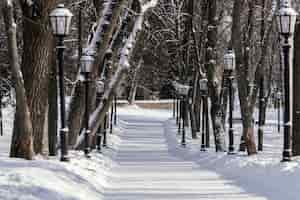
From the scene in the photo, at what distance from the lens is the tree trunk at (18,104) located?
44.3 feet

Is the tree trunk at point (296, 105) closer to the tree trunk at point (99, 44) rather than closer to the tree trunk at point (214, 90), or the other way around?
the tree trunk at point (99, 44)

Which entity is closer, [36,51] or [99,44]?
[36,51]

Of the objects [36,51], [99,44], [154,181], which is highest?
[99,44]

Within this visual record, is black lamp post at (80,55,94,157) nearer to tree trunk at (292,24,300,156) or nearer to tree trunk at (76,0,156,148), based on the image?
tree trunk at (76,0,156,148)

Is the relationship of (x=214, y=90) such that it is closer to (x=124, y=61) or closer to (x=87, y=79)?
(x=124, y=61)

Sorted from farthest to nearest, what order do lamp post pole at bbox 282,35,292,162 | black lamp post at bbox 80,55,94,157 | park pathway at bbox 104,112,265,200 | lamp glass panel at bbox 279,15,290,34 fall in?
black lamp post at bbox 80,55,94,157
lamp glass panel at bbox 279,15,290,34
lamp post pole at bbox 282,35,292,162
park pathway at bbox 104,112,265,200

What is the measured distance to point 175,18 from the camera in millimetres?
35344

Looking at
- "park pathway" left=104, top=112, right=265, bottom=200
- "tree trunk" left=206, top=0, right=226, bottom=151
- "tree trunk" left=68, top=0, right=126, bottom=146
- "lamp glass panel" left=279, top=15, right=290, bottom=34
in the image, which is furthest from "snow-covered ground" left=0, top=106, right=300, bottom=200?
"tree trunk" left=206, top=0, right=226, bottom=151

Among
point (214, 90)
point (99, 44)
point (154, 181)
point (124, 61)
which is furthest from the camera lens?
point (214, 90)

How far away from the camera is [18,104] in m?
13.8

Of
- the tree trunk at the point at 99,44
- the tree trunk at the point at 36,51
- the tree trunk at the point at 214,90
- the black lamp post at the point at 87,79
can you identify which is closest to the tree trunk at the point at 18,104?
the tree trunk at the point at 36,51

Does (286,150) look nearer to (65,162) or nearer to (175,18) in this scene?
(65,162)

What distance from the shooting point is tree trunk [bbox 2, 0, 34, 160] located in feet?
44.3

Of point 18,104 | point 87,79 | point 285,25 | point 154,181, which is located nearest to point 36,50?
point 18,104
